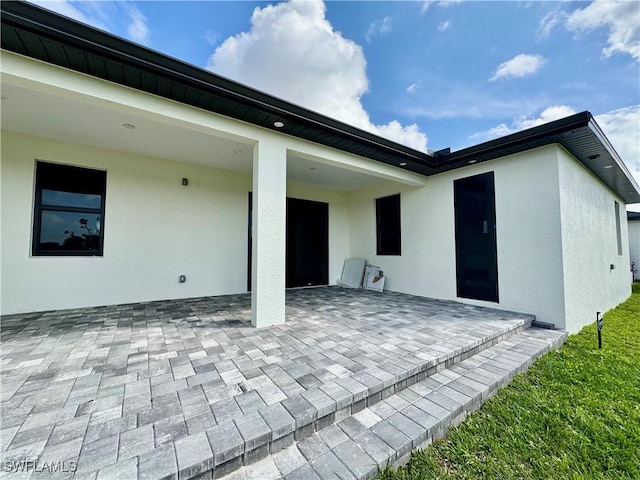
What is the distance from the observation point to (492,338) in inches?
122

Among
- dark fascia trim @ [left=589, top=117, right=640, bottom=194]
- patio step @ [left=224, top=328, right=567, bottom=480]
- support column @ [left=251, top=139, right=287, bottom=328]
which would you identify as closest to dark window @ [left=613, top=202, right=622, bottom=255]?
dark fascia trim @ [left=589, top=117, right=640, bottom=194]

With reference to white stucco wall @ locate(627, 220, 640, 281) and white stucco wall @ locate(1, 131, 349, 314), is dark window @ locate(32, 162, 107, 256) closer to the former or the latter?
white stucco wall @ locate(1, 131, 349, 314)

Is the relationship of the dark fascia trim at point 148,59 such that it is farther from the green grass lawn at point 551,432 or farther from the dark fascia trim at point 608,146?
the green grass lawn at point 551,432

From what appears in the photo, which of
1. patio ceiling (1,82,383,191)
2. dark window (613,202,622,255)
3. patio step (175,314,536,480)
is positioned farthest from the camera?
dark window (613,202,622,255)

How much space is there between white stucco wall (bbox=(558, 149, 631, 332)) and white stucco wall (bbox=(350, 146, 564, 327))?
0.16 meters

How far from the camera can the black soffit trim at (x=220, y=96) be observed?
2.06 m

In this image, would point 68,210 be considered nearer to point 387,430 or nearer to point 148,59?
point 148,59

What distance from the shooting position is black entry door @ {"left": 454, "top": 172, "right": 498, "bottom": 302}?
452 centimetres

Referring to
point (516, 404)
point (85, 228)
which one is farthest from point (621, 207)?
point (85, 228)

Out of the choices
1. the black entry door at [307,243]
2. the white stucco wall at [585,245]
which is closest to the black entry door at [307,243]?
the black entry door at [307,243]

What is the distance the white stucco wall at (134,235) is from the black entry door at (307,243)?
1305 millimetres

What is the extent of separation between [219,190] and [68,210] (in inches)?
96.0

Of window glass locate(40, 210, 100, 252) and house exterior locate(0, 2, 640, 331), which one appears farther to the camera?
window glass locate(40, 210, 100, 252)

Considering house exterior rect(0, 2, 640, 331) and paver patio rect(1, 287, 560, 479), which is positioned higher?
house exterior rect(0, 2, 640, 331)
